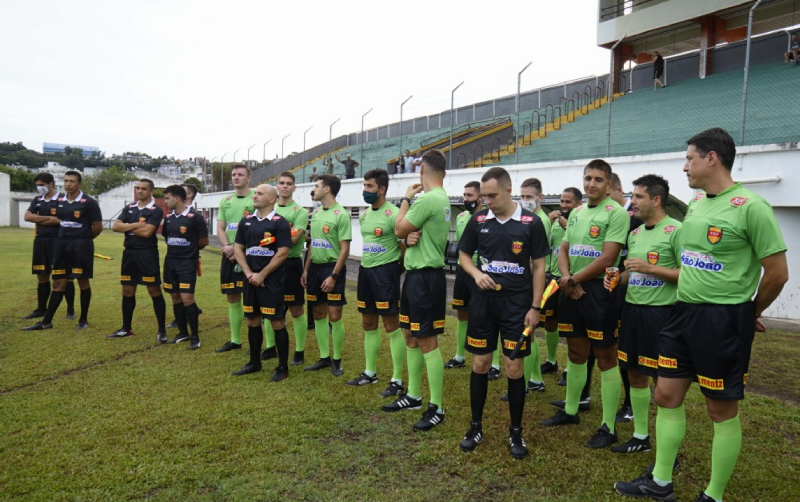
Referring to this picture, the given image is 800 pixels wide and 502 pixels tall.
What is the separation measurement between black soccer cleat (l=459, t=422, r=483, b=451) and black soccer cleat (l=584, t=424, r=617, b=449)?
35.6 inches

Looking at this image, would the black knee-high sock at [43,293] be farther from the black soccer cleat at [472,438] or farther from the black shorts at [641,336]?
the black shorts at [641,336]

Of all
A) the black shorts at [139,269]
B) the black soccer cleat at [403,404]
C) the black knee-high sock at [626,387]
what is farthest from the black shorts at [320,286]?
the black knee-high sock at [626,387]

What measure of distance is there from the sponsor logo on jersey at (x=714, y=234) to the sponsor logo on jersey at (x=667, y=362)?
0.80 meters

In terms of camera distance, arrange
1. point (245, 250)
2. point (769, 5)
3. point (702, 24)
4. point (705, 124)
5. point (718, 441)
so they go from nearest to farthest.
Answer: point (718, 441) → point (245, 250) → point (705, 124) → point (769, 5) → point (702, 24)

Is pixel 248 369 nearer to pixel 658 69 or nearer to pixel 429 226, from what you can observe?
pixel 429 226

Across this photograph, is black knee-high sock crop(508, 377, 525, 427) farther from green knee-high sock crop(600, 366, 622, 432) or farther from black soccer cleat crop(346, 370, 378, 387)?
black soccer cleat crop(346, 370, 378, 387)

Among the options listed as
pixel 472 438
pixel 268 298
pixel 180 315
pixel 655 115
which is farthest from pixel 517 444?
pixel 655 115

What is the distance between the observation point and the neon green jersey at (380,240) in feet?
17.4

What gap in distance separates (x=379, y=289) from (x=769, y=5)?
1873 centimetres

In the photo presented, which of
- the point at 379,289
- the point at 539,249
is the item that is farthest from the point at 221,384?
the point at 539,249

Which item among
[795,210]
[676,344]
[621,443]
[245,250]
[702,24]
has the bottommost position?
[621,443]

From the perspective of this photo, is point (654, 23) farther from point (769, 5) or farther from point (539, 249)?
point (539, 249)

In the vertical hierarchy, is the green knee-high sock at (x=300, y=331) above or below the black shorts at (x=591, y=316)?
below

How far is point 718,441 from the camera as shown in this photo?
3047 mm
